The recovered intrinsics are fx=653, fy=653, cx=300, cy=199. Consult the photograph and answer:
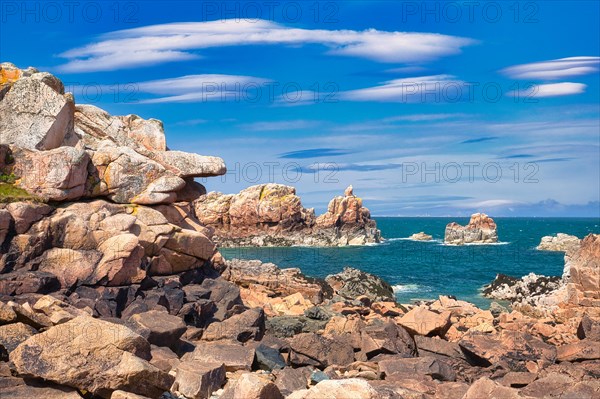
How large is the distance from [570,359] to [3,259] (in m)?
21.4

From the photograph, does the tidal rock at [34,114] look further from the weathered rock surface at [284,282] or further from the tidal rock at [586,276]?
the tidal rock at [586,276]

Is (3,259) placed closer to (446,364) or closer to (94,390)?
(94,390)

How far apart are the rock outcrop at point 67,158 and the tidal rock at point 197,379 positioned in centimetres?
1291

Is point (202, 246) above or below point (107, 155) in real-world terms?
below

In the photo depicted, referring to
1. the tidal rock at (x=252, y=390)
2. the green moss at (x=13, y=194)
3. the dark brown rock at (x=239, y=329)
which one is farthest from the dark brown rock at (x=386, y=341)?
the green moss at (x=13, y=194)

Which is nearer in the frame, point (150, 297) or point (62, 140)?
point (150, 297)

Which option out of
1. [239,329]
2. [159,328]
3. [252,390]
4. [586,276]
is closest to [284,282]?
[586,276]

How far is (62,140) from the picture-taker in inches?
1273

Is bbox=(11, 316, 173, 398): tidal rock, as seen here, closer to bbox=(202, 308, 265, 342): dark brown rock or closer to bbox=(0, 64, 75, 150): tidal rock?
bbox=(202, 308, 265, 342): dark brown rock

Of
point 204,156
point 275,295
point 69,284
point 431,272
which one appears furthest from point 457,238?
point 69,284

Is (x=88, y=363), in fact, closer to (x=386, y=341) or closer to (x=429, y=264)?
(x=386, y=341)

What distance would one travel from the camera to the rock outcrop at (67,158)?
2843 centimetres

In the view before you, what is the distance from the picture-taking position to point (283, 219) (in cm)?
14575

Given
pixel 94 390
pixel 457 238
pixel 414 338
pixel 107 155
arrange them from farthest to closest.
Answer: pixel 457 238 < pixel 107 155 < pixel 414 338 < pixel 94 390
